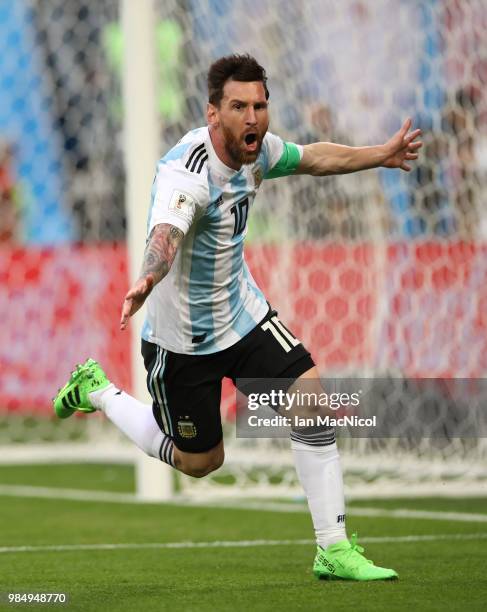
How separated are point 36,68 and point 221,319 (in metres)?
8.32

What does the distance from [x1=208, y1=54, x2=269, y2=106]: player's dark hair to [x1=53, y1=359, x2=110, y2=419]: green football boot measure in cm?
174

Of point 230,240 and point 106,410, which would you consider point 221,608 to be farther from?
point 106,410

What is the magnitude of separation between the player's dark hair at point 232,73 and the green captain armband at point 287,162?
0.47m

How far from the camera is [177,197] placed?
5754 millimetres

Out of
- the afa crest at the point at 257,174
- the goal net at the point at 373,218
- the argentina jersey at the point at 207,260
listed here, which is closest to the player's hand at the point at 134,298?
the argentina jersey at the point at 207,260

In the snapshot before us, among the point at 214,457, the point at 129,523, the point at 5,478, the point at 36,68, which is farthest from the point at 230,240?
the point at 36,68

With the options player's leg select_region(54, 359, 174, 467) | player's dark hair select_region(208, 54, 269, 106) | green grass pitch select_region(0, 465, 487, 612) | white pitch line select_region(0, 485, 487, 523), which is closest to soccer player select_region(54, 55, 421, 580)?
player's dark hair select_region(208, 54, 269, 106)

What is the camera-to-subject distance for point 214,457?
6508 millimetres

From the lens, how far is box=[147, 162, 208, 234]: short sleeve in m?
5.68

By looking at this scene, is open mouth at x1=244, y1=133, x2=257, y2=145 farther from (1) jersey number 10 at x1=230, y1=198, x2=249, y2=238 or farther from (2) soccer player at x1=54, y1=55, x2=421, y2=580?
(1) jersey number 10 at x1=230, y1=198, x2=249, y2=238

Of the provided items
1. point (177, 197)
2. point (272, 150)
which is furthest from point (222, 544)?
point (177, 197)

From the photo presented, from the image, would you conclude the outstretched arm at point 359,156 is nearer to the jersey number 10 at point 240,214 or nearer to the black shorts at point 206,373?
the jersey number 10 at point 240,214

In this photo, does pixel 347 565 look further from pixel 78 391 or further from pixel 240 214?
pixel 78 391

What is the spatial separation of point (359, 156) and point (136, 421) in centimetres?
156
